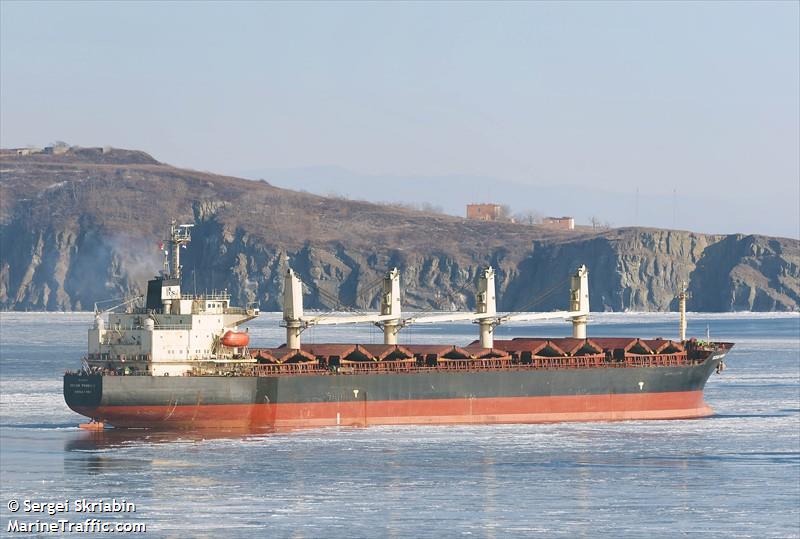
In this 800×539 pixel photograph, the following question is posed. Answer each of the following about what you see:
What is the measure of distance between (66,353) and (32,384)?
30.2m

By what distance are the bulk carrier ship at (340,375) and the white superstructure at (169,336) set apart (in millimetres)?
51

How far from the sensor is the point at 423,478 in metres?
47.8

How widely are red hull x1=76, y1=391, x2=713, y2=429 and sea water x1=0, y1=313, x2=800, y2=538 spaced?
42.5 inches

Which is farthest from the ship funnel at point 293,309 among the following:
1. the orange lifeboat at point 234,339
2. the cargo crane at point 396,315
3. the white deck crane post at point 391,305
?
the white deck crane post at point 391,305

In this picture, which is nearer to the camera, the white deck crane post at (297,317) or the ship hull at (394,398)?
the ship hull at (394,398)

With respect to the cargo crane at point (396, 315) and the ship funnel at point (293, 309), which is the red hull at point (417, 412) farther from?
the ship funnel at point (293, 309)

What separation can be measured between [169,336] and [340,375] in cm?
730

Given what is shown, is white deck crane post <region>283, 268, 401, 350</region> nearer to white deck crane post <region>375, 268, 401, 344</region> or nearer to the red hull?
white deck crane post <region>375, 268, 401, 344</region>

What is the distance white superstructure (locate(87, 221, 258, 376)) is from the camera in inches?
2421

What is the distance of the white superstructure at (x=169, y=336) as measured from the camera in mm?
61500

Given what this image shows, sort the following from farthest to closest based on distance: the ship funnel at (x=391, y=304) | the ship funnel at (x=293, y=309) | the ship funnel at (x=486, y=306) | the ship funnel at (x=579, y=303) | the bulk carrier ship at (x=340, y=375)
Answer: the ship funnel at (x=579, y=303) → the ship funnel at (x=486, y=306) → the ship funnel at (x=391, y=304) → the ship funnel at (x=293, y=309) → the bulk carrier ship at (x=340, y=375)

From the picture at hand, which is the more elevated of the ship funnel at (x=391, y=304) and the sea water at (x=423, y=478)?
the ship funnel at (x=391, y=304)

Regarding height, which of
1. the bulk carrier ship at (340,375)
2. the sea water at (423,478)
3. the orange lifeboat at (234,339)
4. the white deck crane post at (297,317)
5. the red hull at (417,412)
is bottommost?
the sea water at (423,478)

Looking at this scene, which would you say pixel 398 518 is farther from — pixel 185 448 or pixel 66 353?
pixel 66 353
